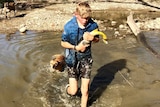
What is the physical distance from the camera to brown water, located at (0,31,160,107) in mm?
6781

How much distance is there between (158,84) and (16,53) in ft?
16.8

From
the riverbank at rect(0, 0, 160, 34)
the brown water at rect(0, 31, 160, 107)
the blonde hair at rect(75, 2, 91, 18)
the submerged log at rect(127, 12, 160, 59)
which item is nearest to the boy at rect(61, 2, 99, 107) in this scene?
the blonde hair at rect(75, 2, 91, 18)

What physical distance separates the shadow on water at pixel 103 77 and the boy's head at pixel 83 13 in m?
1.98

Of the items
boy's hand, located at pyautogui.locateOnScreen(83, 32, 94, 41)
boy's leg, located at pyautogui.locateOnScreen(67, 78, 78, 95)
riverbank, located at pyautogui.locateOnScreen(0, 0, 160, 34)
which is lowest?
riverbank, located at pyautogui.locateOnScreen(0, 0, 160, 34)

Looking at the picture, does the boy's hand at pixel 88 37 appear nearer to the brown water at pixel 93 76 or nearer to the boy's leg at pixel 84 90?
the boy's leg at pixel 84 90

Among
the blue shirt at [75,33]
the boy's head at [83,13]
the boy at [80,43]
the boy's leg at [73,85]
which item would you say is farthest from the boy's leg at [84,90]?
the boy's head at [83,13]

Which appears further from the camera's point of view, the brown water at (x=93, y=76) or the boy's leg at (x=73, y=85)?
the brown water at (x=93, y=76)

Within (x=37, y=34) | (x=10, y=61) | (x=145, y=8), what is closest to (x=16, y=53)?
(x=10, y=61)

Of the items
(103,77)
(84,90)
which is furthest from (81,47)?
(103,77)

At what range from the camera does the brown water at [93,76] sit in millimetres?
6781

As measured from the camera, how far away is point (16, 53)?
10.3 meters

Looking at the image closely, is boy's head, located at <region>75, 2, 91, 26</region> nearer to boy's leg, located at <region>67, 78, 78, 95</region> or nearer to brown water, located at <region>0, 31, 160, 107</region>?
boy's leg, located at <region>67, 78, 78, 95</region>

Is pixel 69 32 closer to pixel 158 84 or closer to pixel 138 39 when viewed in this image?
pixel 158 84

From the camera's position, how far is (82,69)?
6.24 meters
